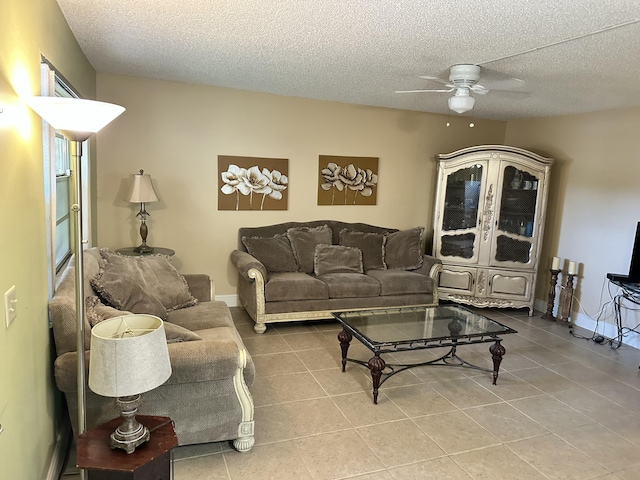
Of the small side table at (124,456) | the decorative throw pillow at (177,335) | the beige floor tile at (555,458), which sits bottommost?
the beige floor tile at (555,458)

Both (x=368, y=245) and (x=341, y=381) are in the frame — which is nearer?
(x=341, y=381)

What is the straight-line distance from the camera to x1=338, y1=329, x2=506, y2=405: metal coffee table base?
9.94 feet

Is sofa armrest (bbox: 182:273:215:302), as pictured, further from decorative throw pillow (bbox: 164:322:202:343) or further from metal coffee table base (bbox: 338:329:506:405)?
decorative throw pillow (bbox: 164:322:202:343)

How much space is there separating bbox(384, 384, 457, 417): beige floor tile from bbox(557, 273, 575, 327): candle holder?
8.15 feet

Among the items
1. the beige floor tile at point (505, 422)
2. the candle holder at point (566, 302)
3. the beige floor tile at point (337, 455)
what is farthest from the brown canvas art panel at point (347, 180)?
the beige floor tile at point (337, 455)

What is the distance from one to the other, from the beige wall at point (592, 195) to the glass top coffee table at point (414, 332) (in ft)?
6.24

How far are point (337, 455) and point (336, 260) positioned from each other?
2.54 meters

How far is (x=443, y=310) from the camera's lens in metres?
3.96

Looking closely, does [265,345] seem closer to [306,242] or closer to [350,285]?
[350,285]

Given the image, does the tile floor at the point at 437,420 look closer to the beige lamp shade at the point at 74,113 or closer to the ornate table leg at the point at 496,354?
the ornate table leg at the point at 496,354

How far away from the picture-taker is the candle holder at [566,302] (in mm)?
4867

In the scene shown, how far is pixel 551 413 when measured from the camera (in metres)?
3.03

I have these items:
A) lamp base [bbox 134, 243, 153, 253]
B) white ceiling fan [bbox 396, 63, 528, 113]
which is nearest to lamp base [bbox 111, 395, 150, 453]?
lamp base [bbox 134, 243, 153, 253]

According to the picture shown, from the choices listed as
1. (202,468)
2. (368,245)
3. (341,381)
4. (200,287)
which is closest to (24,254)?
(202,468)
